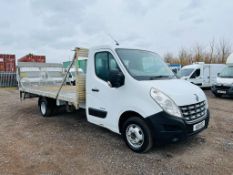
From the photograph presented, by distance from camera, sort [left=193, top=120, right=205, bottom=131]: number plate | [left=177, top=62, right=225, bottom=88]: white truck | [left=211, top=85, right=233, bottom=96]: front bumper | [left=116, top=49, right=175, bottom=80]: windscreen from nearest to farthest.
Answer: [left=193, top=120, right=205, bottom=131]: number plate < [left=116, top=49, right=175, bottom=80]: windscreen < [left=211, top=85, right=233, bottom=96]: front bumper < [left=177, top=62, right=225, bottom=88]: white truck

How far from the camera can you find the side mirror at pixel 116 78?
158 inches

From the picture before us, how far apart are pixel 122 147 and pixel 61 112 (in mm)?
4129

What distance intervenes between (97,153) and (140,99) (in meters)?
1.38

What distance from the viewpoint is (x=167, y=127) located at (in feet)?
12.0

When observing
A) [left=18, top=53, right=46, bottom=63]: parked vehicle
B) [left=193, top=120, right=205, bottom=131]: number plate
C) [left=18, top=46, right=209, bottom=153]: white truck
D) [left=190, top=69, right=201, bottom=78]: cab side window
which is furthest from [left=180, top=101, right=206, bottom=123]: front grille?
[left=18, top=53, right=46, bottom=63]: parked vehicle

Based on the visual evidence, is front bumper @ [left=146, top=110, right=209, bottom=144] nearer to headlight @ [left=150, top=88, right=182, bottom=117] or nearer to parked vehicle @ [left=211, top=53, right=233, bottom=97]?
headlight @ [left=150, top=88, right=182, bottom=117]

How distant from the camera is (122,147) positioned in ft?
14.4

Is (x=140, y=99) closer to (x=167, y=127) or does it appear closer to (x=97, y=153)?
(x=167, y=127)

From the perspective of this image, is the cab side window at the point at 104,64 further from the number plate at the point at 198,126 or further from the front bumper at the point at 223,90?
the front bumper at the point at 223,90

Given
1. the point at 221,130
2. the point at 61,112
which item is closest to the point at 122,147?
the point at 221,130

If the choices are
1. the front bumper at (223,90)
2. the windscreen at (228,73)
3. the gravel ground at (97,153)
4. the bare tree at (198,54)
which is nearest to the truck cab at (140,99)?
the gravel ground at (97,153)

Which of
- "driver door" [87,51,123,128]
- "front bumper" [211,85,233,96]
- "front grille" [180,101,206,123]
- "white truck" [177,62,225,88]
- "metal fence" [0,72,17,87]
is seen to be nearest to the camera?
"front grille" [180,101,206,123]

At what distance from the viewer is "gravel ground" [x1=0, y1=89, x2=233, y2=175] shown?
11.5 ft

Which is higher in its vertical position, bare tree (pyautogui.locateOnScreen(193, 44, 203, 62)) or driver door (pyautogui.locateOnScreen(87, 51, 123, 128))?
bare tree (pyautogui.locateOnScreen(193, 44, 203, 62))
